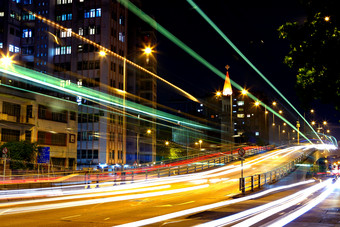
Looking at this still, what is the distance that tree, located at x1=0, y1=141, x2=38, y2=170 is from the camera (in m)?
38.8

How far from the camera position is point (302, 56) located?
13.8 m

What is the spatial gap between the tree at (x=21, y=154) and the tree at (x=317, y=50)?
31.3 metres

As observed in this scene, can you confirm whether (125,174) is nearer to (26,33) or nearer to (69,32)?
(69,32)

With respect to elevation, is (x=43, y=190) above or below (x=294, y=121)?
below

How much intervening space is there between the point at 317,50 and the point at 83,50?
6718 centimetres

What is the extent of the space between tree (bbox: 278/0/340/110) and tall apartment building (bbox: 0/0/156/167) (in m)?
58.9

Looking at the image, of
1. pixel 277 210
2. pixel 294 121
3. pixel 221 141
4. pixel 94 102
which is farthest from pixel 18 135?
pixel 294 121

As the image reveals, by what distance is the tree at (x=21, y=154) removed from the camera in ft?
127

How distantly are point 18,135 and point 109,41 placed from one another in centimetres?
3349

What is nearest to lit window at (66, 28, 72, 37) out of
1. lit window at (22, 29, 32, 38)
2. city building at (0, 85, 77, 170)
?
lit window at (22, 29, 32, 38)

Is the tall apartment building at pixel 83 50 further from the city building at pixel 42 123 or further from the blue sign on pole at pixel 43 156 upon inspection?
the blue sign on pole at pixel 43 156

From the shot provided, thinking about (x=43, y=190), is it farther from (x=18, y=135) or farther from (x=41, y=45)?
(x=41, y=45)

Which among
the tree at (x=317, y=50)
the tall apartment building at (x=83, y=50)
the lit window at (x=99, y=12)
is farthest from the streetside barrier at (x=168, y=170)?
the lit window at (x=99, y=12)

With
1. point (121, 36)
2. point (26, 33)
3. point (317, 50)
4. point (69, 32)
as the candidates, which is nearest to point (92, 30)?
point (69, 32)
